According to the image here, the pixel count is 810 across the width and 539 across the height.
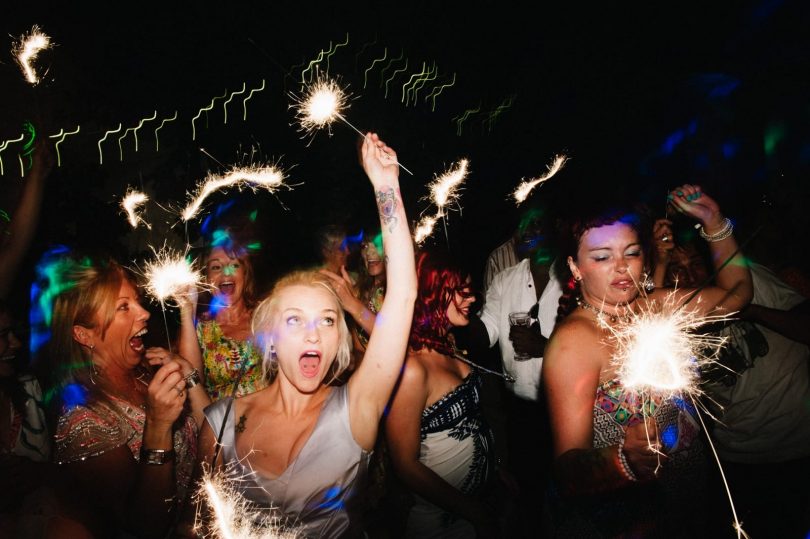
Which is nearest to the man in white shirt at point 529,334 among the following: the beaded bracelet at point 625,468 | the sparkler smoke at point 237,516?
the beaded bracelet at point 625,468

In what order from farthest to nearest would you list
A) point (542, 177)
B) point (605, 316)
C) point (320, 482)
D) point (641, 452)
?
1. point (542, 177)
2. point (605, 316)
3. point (320, 482)
4. point (641, 452)

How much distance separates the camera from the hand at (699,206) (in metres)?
2.74

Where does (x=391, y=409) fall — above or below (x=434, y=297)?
below

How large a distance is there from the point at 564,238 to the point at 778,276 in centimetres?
212

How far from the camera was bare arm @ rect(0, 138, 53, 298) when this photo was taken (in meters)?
2.68

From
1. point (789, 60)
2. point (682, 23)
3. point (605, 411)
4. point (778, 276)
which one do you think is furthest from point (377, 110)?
point (605, 411)

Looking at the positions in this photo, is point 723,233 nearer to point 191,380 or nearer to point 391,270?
point 391,270

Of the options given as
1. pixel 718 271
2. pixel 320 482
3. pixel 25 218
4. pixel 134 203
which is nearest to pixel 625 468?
pixel 320 482

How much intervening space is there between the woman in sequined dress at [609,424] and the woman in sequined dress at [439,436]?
1.56 ft

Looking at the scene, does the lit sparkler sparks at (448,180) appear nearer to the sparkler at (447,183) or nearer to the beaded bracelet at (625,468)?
the sparkler at (447,183)

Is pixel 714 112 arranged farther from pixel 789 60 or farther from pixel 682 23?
pixel 682 23

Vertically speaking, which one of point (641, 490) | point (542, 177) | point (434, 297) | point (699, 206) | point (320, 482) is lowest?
point (641, 490)

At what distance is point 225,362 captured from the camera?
325 centimetres

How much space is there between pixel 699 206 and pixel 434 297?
1.91 metres
